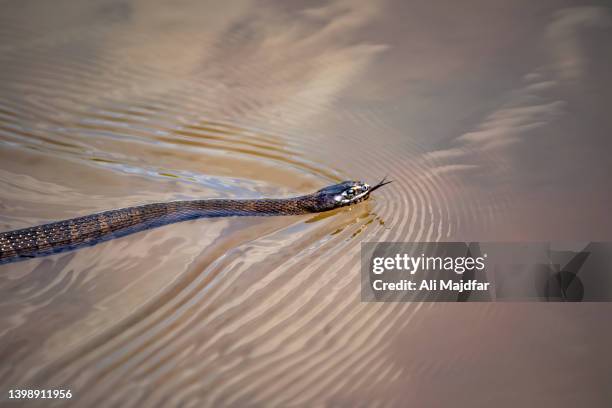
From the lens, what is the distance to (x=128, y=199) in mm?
4172

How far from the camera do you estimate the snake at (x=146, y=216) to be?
3.65 metres

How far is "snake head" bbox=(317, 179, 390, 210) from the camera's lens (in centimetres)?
418

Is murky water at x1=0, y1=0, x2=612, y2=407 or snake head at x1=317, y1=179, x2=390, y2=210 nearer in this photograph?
murky water at x1=0, y1=0, x2=612, y2=407

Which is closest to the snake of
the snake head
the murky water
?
the snake head

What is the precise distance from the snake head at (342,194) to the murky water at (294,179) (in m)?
0.11

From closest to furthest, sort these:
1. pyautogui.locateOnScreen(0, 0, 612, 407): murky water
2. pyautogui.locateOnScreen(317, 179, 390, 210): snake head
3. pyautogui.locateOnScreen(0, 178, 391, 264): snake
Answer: pyautogui.locateOnScreen(0, 0, 612, 407): murky water
pyautogui.locateOnScreen(0, 178, 391, 264): snake
pyautogui.locateOnScreen(317, 179, 390, 210): snake head

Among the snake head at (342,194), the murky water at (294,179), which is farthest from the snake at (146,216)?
the murky water at (294,179)

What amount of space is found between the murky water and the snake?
10cm

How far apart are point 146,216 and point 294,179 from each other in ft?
4.15

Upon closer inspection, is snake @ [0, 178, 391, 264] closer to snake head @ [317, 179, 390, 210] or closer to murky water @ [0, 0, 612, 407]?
Result: snake head @ [317, 179, 390, 210]

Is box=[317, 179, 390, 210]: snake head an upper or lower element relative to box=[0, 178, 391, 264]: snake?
upper

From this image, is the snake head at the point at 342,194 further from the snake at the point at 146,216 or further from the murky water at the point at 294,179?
the murky water at the point at 294,179

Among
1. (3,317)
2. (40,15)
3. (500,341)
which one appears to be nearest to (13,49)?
(40,15)

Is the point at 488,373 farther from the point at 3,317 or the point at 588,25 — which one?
the point at 588,25
